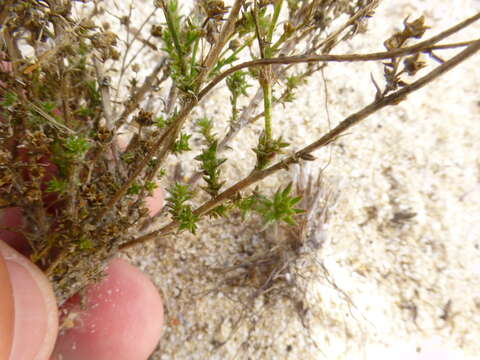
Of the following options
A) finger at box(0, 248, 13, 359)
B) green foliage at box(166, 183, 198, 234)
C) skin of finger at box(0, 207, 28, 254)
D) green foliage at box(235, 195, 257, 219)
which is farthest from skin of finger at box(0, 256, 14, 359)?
green foliage at box(235, 195, 257, 219)

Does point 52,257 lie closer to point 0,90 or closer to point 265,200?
point 0,90

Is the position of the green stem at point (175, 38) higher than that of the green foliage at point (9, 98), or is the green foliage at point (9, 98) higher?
Result: the green stem at point (175, 38)

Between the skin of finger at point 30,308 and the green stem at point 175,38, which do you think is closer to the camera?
the green stem at point 175,38

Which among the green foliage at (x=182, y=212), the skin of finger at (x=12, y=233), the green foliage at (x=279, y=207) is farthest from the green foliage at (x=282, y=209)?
the skin of finger at (x=12, y=233)

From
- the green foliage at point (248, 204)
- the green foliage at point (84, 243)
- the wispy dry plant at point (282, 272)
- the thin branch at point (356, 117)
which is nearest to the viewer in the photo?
the thin branch at point (356, 117)

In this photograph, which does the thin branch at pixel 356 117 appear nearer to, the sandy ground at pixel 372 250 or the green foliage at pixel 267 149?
the green foliage at pixel 267 149

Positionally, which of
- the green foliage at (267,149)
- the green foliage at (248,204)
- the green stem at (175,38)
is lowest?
the green foliage at (248,204)

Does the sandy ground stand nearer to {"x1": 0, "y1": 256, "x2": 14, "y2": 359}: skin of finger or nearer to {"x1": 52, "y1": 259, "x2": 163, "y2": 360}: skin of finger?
{"x1": 52, "y1": 259, "x2": 163, "y2": 360}: skin of finger
